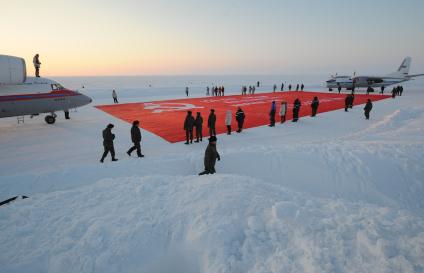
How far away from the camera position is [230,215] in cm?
452

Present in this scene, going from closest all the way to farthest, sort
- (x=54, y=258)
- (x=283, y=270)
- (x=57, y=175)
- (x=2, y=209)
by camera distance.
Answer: (x=283, y=270)
(x=54, y=258)
(x=2, y=209)
(x=57, y=175)

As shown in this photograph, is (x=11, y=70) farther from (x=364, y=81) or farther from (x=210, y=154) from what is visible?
(x=364, y=81)

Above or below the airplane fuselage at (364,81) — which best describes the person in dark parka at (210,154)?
below

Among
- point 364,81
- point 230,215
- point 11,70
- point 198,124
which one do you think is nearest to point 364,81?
point 364,81

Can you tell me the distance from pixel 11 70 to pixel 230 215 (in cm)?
1524

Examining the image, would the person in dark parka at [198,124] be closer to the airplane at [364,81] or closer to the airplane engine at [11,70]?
the airplane engine at [11,70]

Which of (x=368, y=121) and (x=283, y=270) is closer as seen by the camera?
(x=283, y=270)

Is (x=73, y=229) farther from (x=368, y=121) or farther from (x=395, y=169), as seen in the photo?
(x=368, y=121)

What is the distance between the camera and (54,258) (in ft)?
12.3

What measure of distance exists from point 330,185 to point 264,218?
406cm

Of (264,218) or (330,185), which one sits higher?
(264,218)

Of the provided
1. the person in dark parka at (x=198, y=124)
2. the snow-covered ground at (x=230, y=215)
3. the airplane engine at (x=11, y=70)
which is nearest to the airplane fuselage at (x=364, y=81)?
the snow-covered ground at (x=230, y=215)

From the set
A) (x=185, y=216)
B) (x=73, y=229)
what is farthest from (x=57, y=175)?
(x=185, y=216)

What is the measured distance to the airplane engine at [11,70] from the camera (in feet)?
42.8
